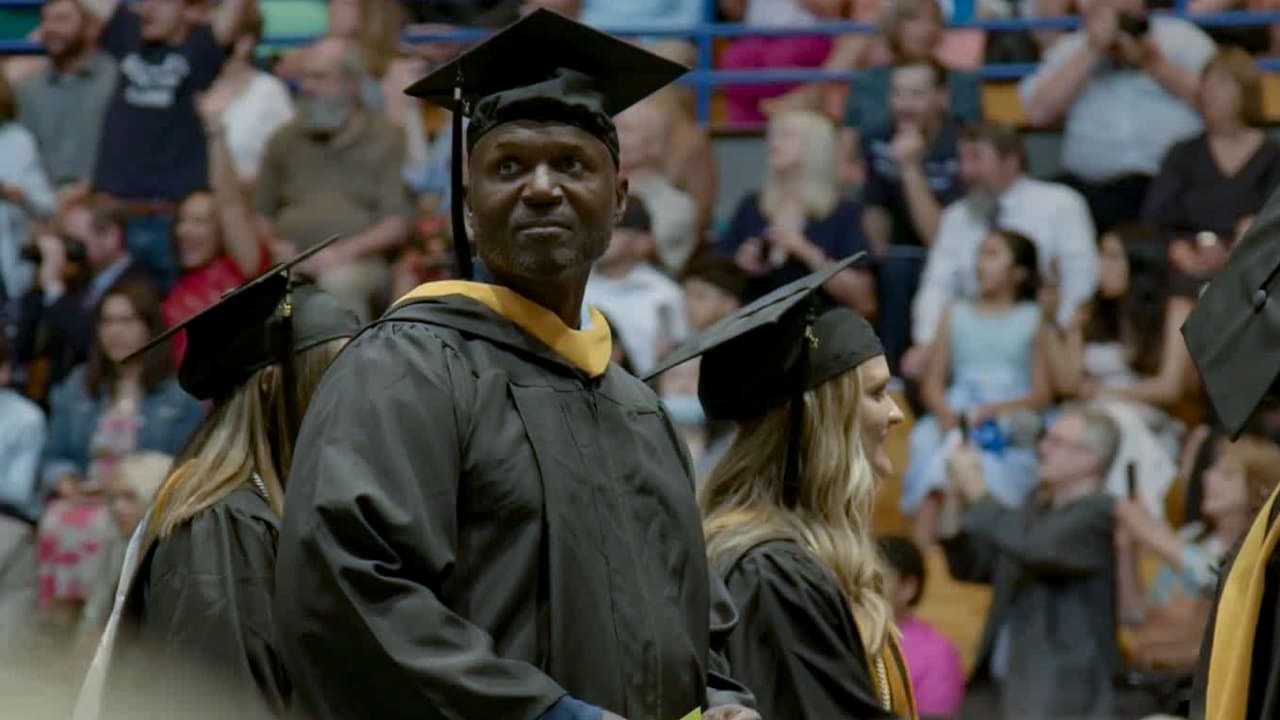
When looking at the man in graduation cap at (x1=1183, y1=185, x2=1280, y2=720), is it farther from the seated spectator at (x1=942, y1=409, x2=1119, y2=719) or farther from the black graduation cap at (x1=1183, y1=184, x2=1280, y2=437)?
the seated spectator at (x1=942, y1=409, x2=1119, y2=719)

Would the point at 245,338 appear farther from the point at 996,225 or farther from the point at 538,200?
the point at 996,225

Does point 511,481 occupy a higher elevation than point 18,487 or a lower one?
higher

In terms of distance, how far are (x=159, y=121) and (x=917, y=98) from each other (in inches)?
132

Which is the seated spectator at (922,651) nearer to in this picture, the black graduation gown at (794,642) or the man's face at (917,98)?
the man's face at (917,98)

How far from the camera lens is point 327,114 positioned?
A: 10141 mm

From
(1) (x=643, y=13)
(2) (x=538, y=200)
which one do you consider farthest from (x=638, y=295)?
(2) (x=538, y=200)

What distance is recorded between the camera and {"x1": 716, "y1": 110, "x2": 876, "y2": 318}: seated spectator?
9.47 m

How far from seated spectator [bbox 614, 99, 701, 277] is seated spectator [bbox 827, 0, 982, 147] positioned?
0.74 meters

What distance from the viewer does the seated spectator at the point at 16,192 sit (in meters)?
10.7

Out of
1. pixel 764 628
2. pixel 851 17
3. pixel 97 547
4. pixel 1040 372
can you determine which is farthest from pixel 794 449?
pixel 851 17

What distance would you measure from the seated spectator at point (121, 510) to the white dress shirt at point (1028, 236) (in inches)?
115

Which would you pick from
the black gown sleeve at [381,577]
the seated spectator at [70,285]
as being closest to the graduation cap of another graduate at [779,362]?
the black gown sleeve at [381,577]

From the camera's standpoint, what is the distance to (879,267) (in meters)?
9.48

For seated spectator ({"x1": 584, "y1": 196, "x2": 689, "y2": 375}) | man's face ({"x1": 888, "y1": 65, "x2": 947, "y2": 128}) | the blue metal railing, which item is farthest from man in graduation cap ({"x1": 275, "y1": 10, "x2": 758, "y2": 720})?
the blue metal railing
